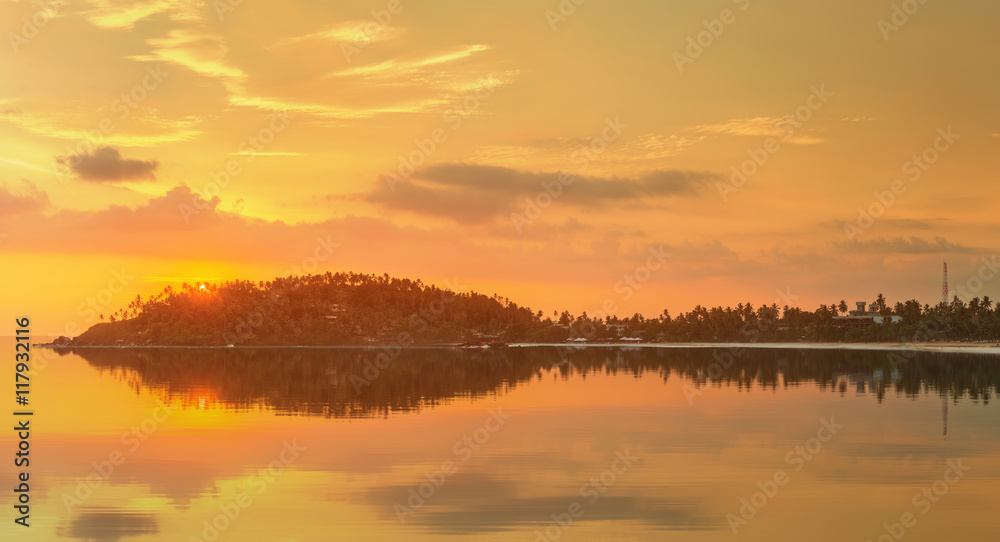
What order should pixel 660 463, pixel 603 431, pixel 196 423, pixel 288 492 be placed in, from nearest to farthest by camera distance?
1. pixel 288 492
2. pixel 660 463
3. pixel 603 431
4. pixel 196 423

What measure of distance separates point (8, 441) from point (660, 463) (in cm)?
3433

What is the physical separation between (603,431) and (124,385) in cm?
6572

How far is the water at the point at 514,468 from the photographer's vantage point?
29.1m

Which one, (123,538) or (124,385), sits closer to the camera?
(123,538)

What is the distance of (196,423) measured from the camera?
5747 cm

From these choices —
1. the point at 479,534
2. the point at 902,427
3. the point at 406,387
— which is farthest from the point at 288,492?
the point at 406,387

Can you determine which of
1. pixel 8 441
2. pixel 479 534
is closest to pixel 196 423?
pixel 8 441

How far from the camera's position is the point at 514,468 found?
128 feet

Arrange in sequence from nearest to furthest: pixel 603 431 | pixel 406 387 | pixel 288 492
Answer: pixel 288 492 → pixel 603 431 → pixel 406 387

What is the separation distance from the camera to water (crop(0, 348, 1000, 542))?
29.1 meters

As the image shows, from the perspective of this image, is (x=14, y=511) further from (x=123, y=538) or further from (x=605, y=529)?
(x=605, y=529)

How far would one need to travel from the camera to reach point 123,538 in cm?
2761

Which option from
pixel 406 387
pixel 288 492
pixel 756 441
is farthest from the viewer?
pixel 406 387

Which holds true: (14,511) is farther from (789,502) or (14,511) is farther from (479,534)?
(789,502)
